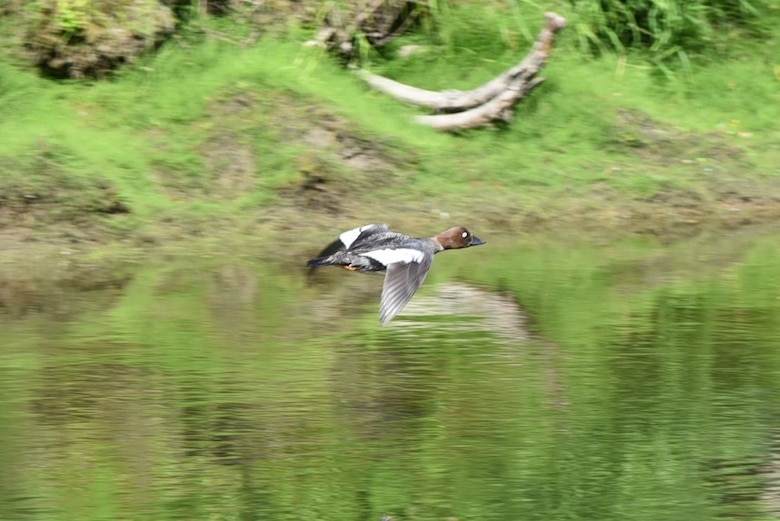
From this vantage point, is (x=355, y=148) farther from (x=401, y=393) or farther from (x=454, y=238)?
(x=401, y=393)

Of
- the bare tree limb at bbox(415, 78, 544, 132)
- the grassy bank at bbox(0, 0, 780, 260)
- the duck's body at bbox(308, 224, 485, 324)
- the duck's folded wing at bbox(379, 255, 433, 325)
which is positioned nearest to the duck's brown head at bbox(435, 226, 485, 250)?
the duck's body at bbox(308, 224, 485, 324)

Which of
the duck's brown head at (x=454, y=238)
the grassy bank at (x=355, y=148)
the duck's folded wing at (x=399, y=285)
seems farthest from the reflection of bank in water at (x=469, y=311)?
the grassy bank at (x=355, y=148)

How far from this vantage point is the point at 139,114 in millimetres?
11805

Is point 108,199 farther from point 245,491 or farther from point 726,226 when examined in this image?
point 245,491

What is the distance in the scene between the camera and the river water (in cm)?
569

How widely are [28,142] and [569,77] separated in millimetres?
4473

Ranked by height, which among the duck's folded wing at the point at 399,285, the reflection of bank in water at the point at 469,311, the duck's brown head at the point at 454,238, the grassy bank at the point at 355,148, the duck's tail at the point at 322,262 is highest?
the duck's folded wing at the point at 399,285

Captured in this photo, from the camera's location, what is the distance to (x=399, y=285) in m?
7.39

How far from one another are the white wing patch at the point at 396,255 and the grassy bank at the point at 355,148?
9.35 ft

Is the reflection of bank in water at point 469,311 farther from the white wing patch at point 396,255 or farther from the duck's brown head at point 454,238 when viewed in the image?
the white wing patch at point 396,255

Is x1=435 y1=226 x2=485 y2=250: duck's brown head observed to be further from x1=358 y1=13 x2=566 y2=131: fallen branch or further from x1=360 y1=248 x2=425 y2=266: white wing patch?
x1=358 y1=13 x2=566 y2=131: fallen branch

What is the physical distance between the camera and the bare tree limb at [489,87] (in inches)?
477

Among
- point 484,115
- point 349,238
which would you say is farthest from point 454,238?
point 484,115

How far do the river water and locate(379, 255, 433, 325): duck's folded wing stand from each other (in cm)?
36
